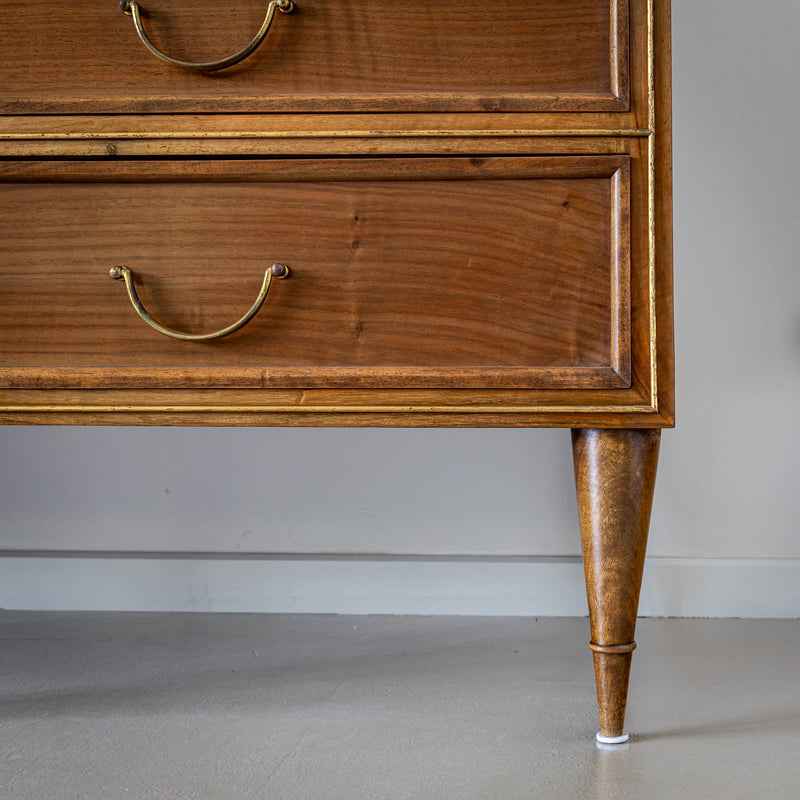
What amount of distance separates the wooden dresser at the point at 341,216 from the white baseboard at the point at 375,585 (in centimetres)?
45

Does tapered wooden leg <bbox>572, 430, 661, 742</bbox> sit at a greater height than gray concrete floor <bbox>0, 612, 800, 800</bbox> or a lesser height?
greater

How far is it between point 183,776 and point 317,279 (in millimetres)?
367

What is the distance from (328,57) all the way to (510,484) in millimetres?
607

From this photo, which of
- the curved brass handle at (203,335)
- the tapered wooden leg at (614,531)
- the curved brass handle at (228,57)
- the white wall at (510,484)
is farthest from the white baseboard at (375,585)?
the curved brass handle at (228,57)

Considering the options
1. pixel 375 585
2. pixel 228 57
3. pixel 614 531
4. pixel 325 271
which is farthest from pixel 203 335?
pixel 375 585

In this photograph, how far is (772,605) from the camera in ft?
3.52

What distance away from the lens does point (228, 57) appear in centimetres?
65

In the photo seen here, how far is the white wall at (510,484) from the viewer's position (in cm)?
108

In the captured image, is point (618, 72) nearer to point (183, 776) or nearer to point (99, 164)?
point (99, 164)

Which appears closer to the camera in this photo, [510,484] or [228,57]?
[228,57]

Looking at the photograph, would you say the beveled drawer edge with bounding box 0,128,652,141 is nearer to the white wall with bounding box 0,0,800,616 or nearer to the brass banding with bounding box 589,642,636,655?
the brass banding with bounding box 589,642,636,655

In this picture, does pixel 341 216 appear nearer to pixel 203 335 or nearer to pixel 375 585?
pixel 203 335

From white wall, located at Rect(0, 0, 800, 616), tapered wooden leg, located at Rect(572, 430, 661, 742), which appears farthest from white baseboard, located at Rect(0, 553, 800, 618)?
tapered wooden leg, located at Rect(572, 430, 661, 742)

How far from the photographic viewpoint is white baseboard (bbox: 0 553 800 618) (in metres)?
1.08
